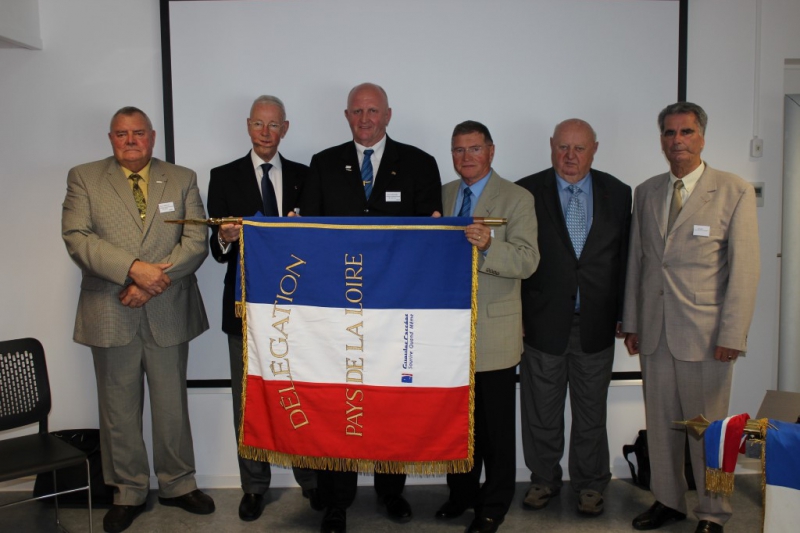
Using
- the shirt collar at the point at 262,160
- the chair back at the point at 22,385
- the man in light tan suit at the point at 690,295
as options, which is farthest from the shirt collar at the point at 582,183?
the chair back at the point at 22,385

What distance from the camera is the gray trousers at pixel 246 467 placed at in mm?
3281

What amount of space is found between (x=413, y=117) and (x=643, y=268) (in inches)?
63.0

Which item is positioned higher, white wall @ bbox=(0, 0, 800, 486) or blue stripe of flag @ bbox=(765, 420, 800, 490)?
white wall @ bbox=(0, 0, 800, 486)

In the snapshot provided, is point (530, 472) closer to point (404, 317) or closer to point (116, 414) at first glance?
point (404, 317)

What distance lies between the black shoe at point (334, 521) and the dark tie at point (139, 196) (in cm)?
183

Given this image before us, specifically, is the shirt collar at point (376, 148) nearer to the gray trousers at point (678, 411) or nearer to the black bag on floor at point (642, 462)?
the gray trousers at point (678, 411)

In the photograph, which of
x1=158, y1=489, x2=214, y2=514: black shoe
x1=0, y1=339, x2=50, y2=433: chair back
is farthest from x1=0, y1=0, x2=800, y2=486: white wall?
x1=0, y1=339, x2=50, y2=433: chair back

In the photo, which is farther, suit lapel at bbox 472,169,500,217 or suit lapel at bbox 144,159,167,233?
suit lapel at bbox 144,159,167,233

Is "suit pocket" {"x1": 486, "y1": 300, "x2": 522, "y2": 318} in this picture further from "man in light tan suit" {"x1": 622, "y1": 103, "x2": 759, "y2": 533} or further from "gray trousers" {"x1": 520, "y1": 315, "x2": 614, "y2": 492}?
"man in light tan suit" {"x1": 622, "y1": 103, "x2": 759, "y2": 533}

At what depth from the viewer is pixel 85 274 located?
3.29 metres

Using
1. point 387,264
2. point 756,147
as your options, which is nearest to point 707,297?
point 756,147

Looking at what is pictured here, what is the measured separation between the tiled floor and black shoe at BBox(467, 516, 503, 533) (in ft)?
0.41

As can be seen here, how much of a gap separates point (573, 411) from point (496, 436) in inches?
25.0

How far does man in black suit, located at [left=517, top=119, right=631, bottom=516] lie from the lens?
3211 mm
